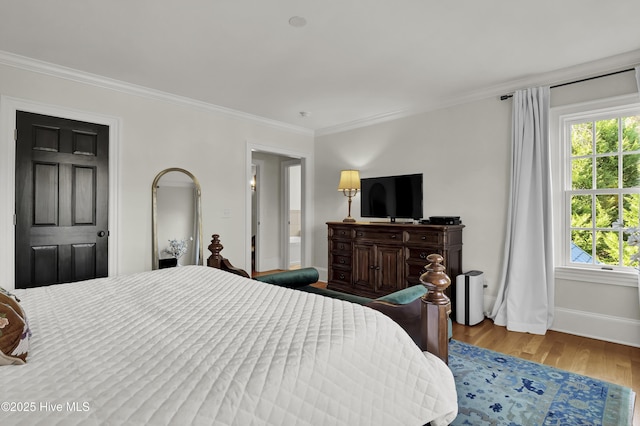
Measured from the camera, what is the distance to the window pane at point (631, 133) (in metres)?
3.09

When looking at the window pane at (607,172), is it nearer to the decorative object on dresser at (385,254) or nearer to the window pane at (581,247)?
the window pane at (581,247)

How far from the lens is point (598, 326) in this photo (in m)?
3.16

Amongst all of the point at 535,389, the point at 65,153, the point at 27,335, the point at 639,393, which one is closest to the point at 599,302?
the point at 639,393

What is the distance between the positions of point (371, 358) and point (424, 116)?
382 centimetres

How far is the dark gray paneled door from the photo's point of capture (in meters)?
3.08

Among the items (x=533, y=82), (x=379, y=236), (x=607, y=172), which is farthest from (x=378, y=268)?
(x=533, y=82)

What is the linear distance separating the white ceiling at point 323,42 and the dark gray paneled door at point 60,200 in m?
0.67

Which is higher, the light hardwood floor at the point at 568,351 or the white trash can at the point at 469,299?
the white trash can at the point at 469,299

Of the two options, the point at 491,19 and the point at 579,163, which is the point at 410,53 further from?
the point at 579,163

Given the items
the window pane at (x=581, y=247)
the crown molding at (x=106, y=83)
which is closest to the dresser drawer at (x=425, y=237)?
the window pane at (x=581, y=247)

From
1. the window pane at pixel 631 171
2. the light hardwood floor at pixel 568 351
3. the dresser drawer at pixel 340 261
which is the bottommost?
the light hardwood floor at pixel 568 351

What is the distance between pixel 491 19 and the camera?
2.42 metres

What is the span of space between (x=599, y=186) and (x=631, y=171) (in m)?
0.26

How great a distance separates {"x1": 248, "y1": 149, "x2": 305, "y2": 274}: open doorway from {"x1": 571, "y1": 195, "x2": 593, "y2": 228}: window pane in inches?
170
